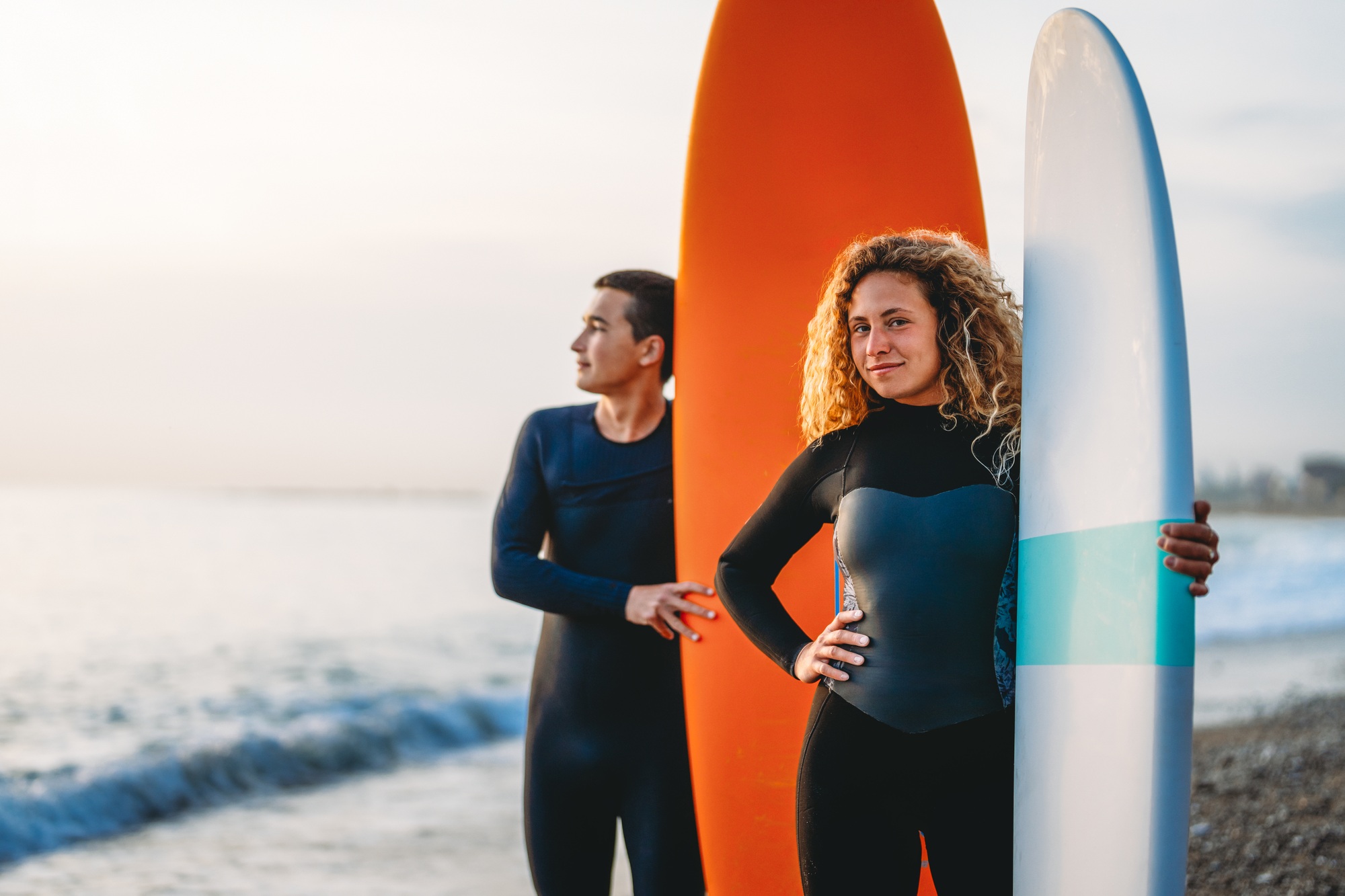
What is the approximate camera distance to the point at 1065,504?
1.36 metres

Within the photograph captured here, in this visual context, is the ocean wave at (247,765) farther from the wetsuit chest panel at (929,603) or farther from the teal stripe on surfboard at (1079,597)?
the teal stripe on surfboard at (1079,597)

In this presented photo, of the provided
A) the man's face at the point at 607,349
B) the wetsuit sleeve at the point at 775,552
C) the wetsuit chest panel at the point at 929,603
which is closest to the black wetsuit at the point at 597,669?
the man's face at the point at 607,349

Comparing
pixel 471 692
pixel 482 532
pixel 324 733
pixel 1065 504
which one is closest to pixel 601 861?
pixel 1065 504

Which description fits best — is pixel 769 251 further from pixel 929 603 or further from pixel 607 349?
pixel 929 603

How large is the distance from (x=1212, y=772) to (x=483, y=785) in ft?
11.8

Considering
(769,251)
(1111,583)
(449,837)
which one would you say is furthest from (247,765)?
(1111,583)

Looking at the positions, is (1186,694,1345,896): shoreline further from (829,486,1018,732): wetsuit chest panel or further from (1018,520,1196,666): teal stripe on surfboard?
(829,486,1018,732): wetsuit chest panel

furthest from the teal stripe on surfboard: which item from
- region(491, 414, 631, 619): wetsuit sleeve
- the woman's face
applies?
region(491, 414, 631, 619): wetsuit sleeve

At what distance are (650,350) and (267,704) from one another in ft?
20.2

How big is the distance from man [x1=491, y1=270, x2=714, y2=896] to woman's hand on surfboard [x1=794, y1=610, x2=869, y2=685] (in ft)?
1.96

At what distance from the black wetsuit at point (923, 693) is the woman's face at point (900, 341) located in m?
0.07

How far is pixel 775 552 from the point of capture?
1.50 meters

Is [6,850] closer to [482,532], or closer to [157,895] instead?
[157,895]

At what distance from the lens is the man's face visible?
2135mm
